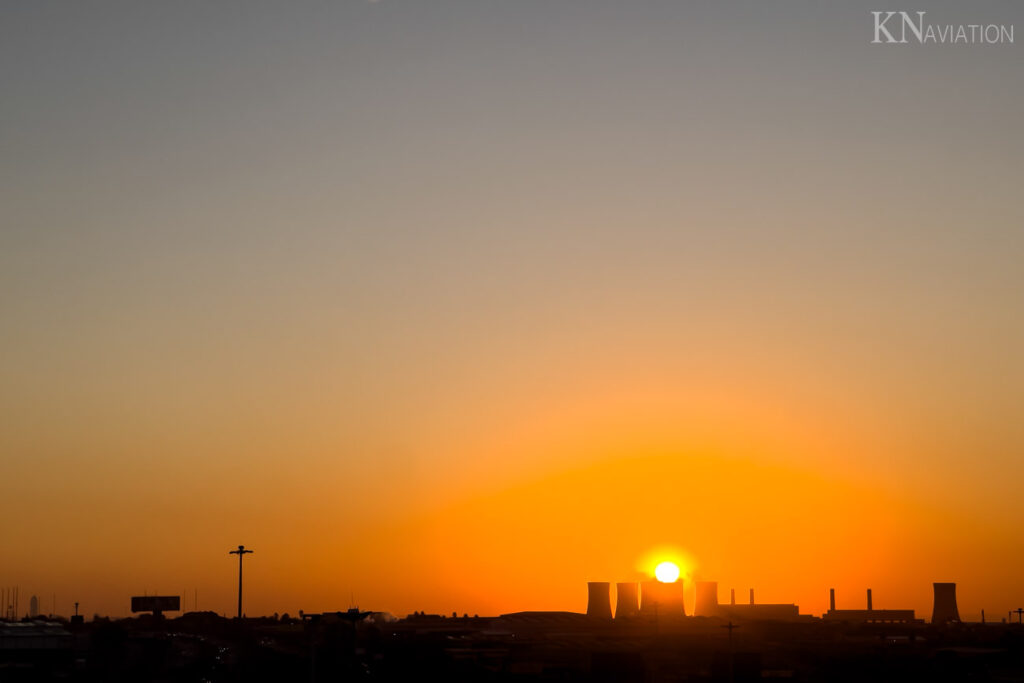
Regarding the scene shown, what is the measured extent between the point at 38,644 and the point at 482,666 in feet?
136

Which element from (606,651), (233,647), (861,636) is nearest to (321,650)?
(233,647)

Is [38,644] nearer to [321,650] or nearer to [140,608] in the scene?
[321,650]

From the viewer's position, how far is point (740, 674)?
4338 inches

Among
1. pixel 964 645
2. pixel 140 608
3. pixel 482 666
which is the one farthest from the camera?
pixel 140 608

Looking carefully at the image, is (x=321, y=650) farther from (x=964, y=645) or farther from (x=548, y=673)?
(x=964, y=645)

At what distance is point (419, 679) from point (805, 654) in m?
46.6

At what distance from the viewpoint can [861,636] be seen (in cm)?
18212

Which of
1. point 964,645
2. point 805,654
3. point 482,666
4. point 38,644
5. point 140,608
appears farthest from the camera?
point 140,608

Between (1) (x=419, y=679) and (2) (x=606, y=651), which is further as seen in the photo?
(2) (x=606, y=651)

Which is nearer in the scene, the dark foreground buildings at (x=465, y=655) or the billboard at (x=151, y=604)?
the dark foreground buildings at (x=465, y=655)

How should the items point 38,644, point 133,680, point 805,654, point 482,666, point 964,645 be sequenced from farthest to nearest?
point 964,645 → point 805,654 → point 38,644 → point 482,666 → point 133,680

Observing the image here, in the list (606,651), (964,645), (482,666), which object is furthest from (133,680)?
(964,645)

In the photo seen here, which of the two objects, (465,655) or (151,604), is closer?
(465,655)

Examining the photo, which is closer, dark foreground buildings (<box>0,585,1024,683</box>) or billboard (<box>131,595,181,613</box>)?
dark foreground buildings (<box>0,585,1024,683</box>)
